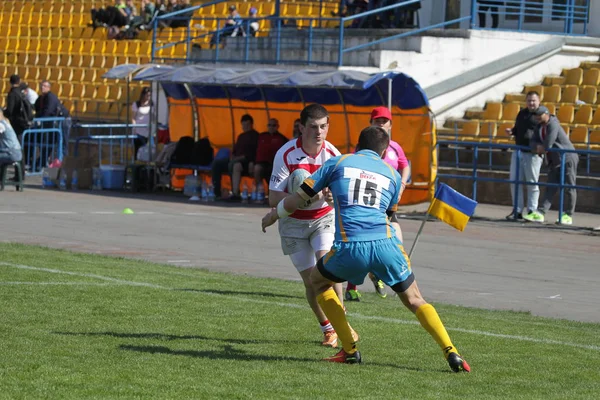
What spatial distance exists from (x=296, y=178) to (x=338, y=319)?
133 centimetres

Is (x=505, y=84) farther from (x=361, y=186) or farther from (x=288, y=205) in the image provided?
(x=361, y=186)

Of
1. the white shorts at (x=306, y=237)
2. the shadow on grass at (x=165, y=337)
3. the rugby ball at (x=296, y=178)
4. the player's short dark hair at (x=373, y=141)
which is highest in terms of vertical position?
the player's short dark hair at (x=373, y=141)

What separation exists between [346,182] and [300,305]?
3.31 metres

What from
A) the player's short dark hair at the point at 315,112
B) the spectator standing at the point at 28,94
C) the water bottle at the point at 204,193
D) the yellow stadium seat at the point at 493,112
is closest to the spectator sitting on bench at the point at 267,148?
the water bottle at the point at 204,193

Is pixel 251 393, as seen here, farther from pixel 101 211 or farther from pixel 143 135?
pixel 143 135

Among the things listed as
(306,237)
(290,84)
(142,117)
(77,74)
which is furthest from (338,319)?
(77,74)

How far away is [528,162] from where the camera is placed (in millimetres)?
20453

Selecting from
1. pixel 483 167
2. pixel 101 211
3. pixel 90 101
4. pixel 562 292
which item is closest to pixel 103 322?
pixel 562 292

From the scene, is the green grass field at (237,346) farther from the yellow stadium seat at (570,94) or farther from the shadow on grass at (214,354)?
the yellow stadium seat at (570,94)

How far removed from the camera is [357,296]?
11.6m

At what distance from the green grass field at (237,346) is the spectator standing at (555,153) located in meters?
8.69

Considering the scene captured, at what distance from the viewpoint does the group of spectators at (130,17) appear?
3500 cm

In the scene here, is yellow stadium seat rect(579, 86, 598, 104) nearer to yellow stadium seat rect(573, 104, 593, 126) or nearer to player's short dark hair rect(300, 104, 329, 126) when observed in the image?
yellow stadium seat rect(573, 104, 593, 126)

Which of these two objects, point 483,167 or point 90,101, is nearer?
point 483,167
